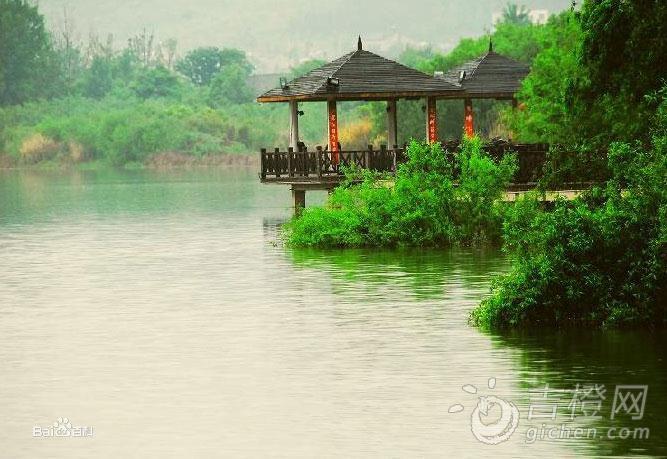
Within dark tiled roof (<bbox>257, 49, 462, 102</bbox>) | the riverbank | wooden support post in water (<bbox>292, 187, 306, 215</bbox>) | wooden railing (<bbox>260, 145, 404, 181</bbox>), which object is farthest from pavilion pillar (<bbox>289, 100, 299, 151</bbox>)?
the riverbank

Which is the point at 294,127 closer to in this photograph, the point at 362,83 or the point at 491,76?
the point at 362,83

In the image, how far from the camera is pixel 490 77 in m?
54.2

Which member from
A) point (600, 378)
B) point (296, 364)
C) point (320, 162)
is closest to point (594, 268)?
point (600, 378)

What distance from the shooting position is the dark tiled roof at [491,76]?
53.1m

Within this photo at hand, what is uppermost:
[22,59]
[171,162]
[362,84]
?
[22,59]

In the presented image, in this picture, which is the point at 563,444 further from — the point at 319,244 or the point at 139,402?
the point at 319,244

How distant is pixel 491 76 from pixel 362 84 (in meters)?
8.57

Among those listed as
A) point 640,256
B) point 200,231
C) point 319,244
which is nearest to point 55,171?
point 200,231

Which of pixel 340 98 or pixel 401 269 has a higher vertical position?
pixel 340 98

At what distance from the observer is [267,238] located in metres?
40.9

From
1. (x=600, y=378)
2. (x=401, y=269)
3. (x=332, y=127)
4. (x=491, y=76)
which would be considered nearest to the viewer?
(x=600, y=378)

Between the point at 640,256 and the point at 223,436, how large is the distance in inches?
293

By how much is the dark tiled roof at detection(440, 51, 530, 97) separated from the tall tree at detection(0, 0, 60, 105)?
9182 cm

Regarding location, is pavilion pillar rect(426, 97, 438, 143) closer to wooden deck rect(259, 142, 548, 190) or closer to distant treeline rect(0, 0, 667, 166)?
distant treeline rect(0, 0, 667, 166)
